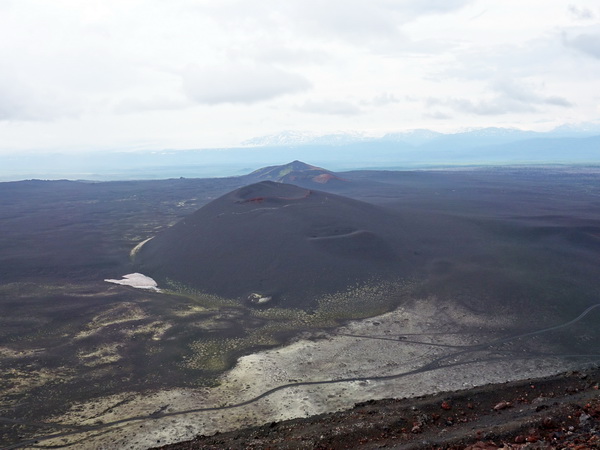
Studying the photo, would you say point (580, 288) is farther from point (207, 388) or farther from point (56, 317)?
point (56, 317)

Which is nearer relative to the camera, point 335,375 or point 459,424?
point 459,424

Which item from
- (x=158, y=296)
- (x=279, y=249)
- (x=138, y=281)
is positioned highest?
(x=279, y=249)

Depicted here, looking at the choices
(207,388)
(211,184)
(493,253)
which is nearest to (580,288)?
(493,253)

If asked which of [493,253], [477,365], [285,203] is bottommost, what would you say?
[477,365]

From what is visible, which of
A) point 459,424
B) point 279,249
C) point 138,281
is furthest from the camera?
→ point 279,249

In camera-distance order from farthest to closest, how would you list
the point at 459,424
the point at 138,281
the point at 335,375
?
the point at 138,281 < the point at 335,375 < the point at 459,424

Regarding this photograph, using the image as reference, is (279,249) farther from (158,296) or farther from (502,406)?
(502,406)

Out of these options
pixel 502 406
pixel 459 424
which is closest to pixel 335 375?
pixel 459 424
